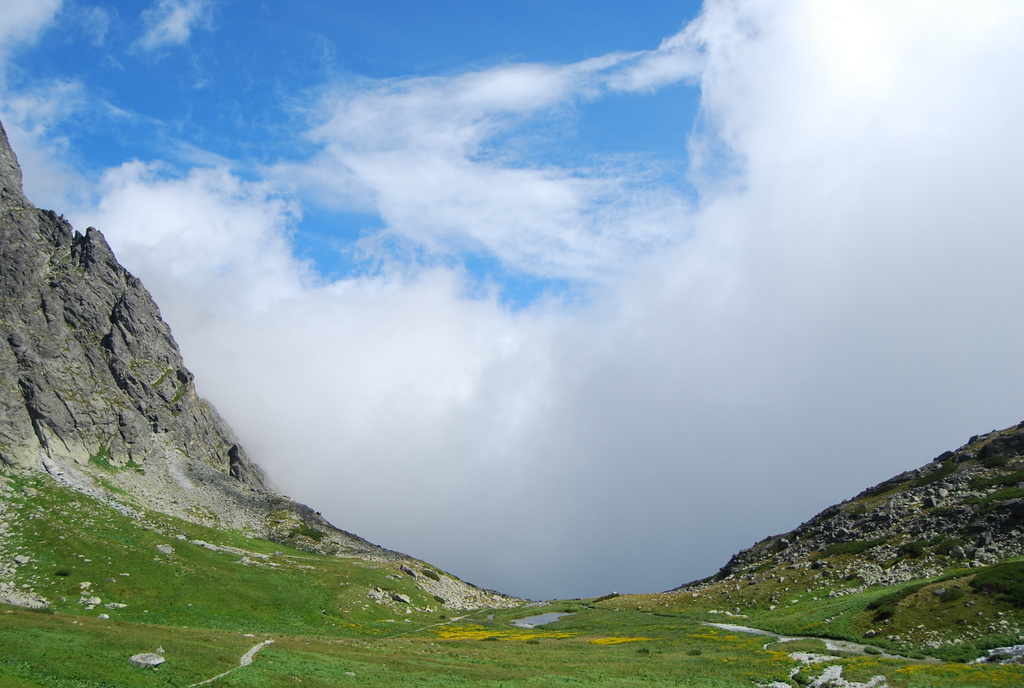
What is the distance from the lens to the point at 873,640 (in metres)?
65.2

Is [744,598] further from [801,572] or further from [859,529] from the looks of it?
[859,529]

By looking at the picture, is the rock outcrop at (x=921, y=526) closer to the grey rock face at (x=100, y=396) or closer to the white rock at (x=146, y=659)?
the white rock at (x=146, y=659)

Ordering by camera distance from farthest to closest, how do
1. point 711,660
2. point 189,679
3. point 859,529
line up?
point 859,529
point 711,660
point 189,679

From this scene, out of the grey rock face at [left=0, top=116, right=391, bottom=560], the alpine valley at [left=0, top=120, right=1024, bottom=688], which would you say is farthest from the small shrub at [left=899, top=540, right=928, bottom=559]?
the grey rock face at [left=0, top=116, right=391, bottom=560]

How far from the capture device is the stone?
143 feet

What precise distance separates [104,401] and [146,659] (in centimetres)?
13830

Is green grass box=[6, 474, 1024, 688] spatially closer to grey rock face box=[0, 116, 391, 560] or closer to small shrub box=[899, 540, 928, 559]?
small shrub box=[899, 540, 928, 559]

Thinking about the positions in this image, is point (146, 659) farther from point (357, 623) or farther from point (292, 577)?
point (292, 577)

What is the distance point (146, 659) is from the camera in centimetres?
4416

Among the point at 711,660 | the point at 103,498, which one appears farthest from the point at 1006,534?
the point at 103,498

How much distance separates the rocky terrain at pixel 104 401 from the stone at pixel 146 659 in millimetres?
86727

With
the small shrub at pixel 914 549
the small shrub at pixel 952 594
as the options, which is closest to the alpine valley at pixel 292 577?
the small shrub at pixel 952 594

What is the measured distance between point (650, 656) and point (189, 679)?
4603 centimetres

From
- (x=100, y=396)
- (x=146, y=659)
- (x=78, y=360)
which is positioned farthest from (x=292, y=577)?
(x=78, y=360)
